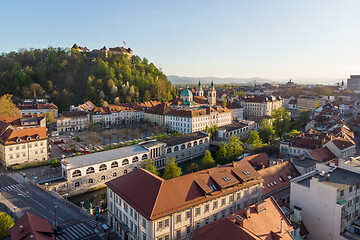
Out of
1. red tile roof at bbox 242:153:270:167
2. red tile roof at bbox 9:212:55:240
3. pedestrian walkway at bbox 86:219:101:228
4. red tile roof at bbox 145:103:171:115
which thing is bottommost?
pedestrian walkway at bbox 86:219:101:228

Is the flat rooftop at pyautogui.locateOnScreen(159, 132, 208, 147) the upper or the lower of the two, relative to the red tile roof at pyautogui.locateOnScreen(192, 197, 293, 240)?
lower

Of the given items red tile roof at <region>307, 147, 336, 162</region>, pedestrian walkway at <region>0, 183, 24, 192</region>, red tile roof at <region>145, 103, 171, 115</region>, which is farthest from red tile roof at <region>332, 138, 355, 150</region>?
red tile roof at <region>145, 103, 171, 115</region>

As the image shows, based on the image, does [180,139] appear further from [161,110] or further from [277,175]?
[161,110]

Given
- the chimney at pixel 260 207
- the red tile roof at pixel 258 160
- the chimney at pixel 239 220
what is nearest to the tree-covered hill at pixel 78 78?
the red tile roof at pixel 258 160

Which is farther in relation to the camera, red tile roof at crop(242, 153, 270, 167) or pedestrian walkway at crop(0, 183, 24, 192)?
red tile roof at crop(242, 153, 270, 167)

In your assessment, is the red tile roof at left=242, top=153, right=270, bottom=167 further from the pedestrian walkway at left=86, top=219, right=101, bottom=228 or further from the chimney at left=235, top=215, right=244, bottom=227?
the pedestrian walkway at left=86, top=219, right=101, bottom=228

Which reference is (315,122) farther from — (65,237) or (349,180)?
(65,237)

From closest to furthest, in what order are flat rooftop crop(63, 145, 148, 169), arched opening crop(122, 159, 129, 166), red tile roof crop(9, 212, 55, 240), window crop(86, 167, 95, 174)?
1. red tile roof crop(9, 212, 55, 240)
2. flat rooftop crop(63, 145, 148, 169)
3. window crop(86, 167, 95, 174)
4. arched opening crop(122, 159, 129, 166)

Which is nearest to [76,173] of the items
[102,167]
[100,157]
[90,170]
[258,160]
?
[90,170]
